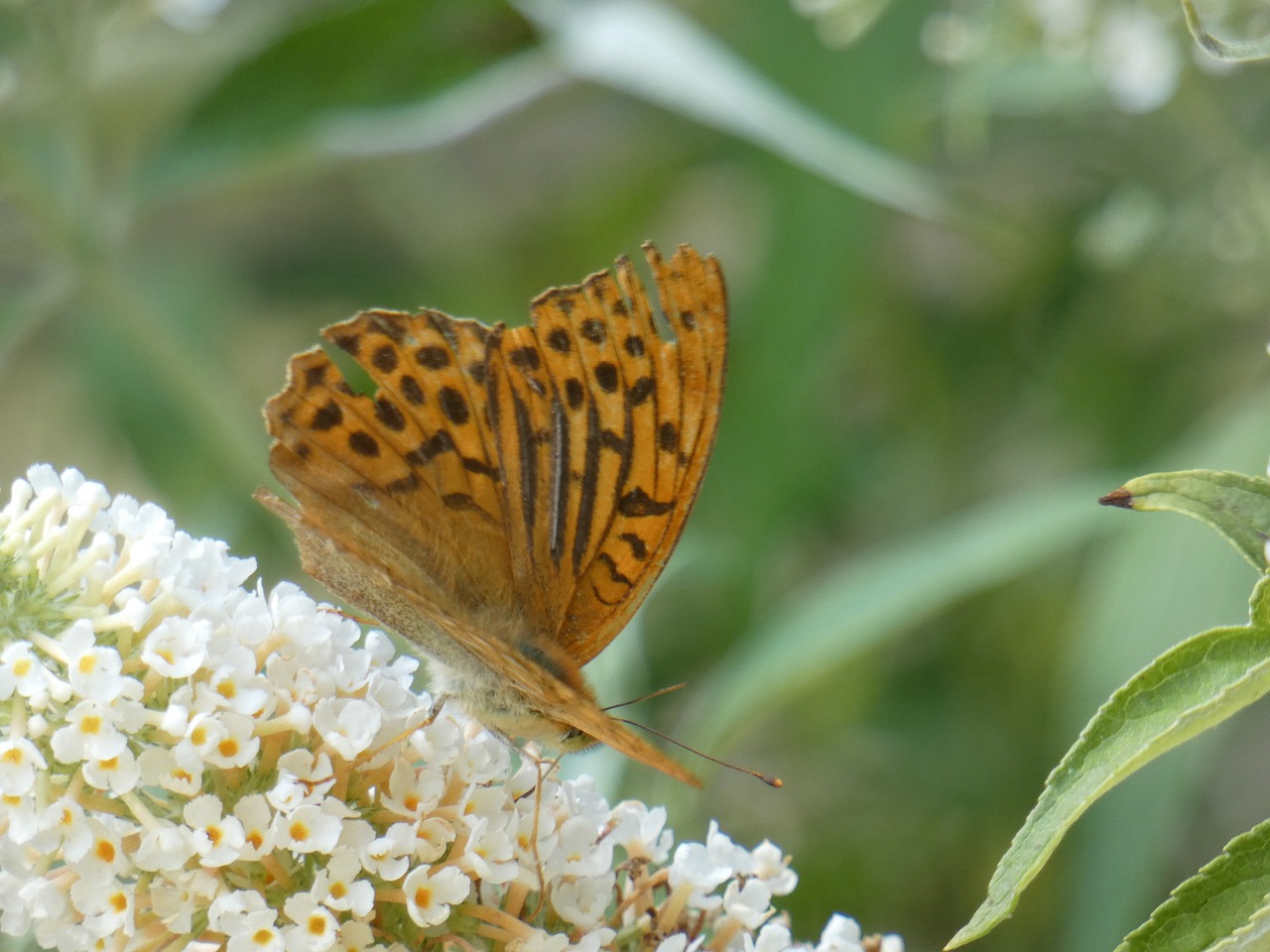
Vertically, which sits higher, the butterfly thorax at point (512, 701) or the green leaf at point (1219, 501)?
the green leaf at point (1219, 501)

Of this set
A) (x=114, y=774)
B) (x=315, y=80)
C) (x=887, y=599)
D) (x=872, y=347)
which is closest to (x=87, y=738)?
(x=114, y=774)

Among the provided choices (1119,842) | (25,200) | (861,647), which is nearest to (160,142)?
(25,200)

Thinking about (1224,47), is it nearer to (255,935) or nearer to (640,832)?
(640,832)

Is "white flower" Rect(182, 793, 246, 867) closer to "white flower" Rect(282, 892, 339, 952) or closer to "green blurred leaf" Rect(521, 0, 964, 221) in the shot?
"white flower" Rect(282, 892, 339, 952)

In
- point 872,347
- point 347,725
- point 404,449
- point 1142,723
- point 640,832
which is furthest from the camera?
point 872,347

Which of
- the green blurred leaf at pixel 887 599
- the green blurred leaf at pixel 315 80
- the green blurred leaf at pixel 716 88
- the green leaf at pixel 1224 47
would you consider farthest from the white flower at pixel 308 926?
the green blurred leaf at pixel 315 80

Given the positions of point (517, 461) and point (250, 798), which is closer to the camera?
point (250, 798)

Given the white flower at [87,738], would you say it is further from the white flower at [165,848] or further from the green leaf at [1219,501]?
the green leaf at [1219,501]
